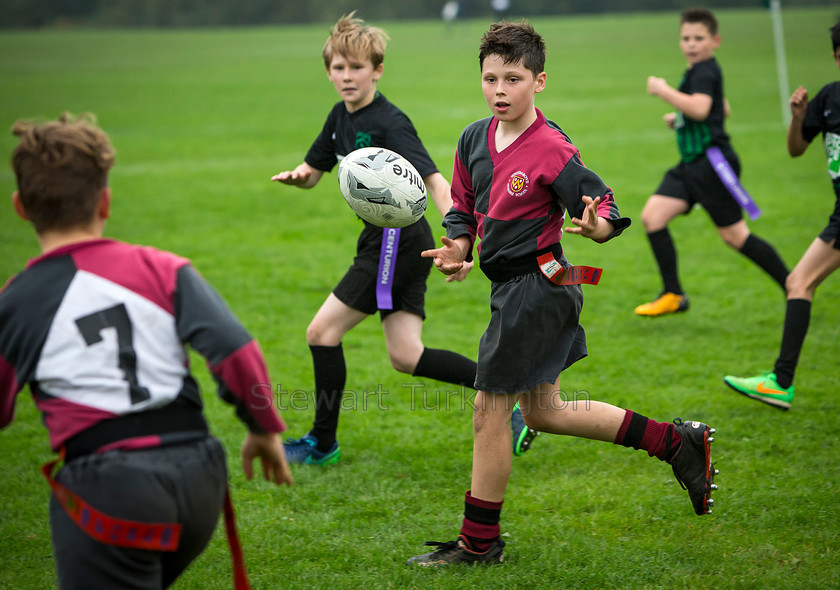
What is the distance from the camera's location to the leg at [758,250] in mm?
6434

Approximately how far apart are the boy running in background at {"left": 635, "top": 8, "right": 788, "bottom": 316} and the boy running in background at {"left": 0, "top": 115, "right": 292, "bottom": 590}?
4.96 m

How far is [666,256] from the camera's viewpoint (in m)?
6.95

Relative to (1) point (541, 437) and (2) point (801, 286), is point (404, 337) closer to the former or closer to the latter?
(1) point (541, 437)

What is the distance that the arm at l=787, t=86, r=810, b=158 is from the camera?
4543 millimetres

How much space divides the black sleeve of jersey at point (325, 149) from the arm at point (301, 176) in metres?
0.04

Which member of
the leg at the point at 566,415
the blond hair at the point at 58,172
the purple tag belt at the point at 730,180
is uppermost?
the blond hair at the point at 58,172

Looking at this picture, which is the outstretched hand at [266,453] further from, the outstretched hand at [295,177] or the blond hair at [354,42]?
the blond hair at [354,42]

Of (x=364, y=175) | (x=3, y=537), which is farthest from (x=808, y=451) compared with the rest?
(x=3, y=537)

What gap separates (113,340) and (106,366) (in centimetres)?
7

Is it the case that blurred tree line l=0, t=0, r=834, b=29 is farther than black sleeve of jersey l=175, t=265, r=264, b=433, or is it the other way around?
blurred tree line l=0, t=0, r=834, b=29

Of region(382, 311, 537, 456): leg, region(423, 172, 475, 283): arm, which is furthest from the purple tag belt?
region(423, 172, 475, 283): arm

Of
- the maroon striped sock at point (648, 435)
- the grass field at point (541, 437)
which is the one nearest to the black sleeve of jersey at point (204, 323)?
the grass field at point (541, 437)

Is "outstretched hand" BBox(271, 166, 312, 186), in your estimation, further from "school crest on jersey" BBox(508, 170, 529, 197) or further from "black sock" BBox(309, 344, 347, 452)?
"school crest on jersey" BBox(508, 170, 529, 197)

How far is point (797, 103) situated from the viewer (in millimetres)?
4578
